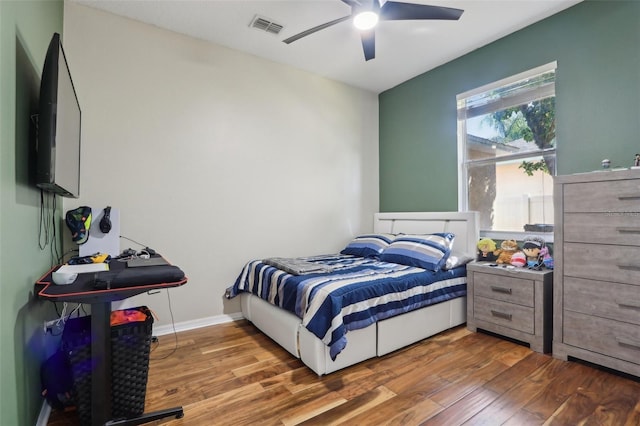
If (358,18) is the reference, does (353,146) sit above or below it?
below

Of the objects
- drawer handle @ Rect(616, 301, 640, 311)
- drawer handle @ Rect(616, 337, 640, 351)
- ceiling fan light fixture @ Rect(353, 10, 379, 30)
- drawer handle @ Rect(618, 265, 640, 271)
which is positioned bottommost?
drawer handle @ Rect(616, 337, 640, 351)

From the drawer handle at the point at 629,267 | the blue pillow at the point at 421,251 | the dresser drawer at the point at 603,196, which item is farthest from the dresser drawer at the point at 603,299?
the blue pillow at the point at 421,251

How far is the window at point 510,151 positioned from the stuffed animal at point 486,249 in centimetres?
22

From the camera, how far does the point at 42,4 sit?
182 cm

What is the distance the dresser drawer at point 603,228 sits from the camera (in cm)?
199

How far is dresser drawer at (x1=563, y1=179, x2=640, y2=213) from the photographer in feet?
6.50

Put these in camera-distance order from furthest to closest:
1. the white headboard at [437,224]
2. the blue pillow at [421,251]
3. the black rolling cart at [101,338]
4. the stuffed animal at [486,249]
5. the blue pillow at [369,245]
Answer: the blue pillow at [369,245] → the white headboard at [437,224] → the stuffed animal at [486,249] → the blue pillow at [421,251] → the black rolling cart at [101,338]

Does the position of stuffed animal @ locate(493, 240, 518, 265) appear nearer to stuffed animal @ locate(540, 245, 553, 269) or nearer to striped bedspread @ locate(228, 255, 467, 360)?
stuffed animal @ locate(540, 245, 553, 269)

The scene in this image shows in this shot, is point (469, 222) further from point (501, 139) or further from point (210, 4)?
point (210, 4)

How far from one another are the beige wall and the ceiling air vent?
519 millimetres

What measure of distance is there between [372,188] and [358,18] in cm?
247

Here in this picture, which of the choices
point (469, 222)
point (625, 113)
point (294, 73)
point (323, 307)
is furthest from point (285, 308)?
point (625, 113)

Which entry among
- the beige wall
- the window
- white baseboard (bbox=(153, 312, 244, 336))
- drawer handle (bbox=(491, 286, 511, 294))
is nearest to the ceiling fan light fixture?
the beige wall

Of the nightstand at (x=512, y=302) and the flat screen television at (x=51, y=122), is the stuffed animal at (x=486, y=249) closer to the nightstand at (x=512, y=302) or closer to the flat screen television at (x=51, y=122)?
the nightstand at (x=512, y=302)
